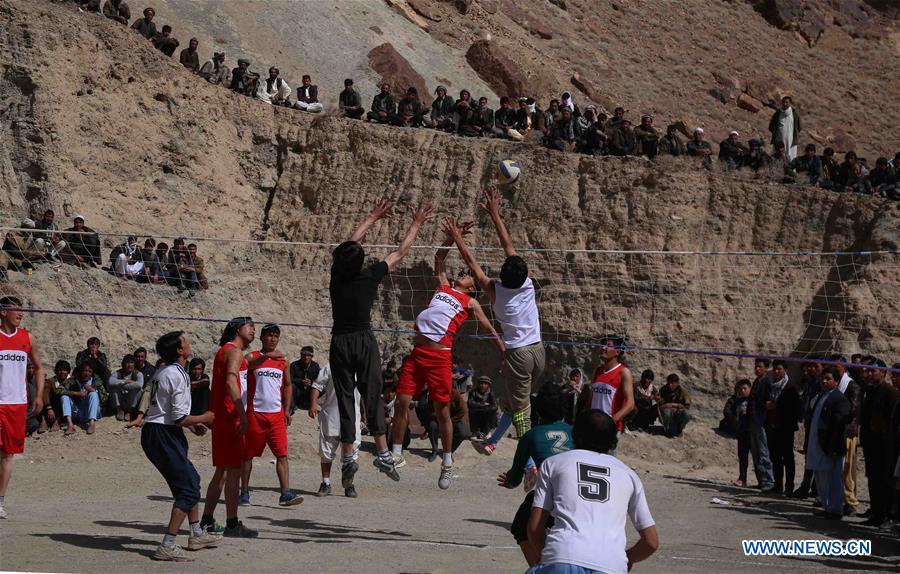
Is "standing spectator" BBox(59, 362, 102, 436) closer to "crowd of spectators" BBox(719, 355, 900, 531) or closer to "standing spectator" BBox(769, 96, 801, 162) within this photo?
"crowd of spectators" BBox(719, 355, 900, 531)

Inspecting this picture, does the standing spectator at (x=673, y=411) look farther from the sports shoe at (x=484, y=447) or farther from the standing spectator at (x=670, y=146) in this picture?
the sports shoe at (x=484, y=447)

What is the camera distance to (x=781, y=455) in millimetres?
16922

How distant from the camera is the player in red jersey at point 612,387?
40.3ft

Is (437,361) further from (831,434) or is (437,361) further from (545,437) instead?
(831,434)

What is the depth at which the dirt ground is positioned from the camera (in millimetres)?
10266

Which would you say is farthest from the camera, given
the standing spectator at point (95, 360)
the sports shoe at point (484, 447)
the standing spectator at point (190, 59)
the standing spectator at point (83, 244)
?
the standing spectator at point (190, 59)

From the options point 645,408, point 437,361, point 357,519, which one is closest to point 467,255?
point 437,361

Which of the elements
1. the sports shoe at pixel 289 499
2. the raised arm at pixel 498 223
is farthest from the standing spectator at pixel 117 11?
the raised arm at pixel 498 223

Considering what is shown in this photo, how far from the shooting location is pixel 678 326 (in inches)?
920

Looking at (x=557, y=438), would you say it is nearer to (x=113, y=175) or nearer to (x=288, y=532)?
(x=288, y=532)

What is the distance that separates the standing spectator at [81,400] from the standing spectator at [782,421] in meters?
9.92

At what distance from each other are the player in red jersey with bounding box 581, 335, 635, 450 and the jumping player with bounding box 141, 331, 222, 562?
442cm

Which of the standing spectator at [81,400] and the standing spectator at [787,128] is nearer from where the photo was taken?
the standing spectator at [81,400]

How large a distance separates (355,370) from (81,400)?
7.97m
